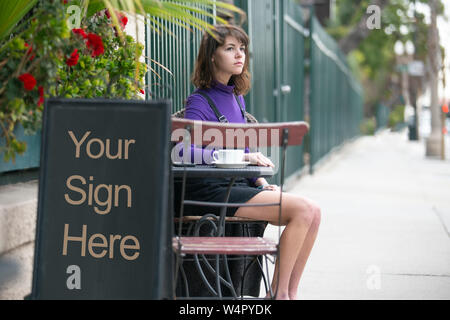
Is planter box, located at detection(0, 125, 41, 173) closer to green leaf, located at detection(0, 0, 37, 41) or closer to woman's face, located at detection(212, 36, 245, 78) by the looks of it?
green leaf, located at detection(0, 0, 37, 41)

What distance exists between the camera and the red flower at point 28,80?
9.82ft

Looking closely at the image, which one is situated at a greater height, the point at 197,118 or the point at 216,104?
the point at 216,104

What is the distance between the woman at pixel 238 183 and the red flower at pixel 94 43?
0.67 m

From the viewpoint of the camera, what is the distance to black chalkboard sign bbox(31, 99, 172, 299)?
10.5 feet

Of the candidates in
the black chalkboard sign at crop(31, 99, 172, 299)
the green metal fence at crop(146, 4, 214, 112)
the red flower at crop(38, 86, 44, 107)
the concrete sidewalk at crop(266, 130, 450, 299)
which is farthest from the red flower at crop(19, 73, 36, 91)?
the concrete sidewalk at crop(266, 130, 450, 299)

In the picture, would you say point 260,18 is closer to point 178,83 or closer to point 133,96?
point 178,83

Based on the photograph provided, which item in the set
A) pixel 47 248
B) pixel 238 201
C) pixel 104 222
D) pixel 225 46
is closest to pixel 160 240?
pixel 104 222

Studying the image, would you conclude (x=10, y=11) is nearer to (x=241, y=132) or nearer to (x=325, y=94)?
(x=241, y=132)

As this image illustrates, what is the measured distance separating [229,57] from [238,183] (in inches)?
28.7

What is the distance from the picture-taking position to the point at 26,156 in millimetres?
4199

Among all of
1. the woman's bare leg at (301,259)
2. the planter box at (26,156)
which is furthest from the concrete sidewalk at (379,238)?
the planter box at (26,156)

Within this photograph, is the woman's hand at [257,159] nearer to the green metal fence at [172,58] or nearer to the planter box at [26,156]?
the planter box at [26,156]

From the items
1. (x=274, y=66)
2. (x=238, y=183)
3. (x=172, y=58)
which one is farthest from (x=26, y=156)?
(x=274, y=66)

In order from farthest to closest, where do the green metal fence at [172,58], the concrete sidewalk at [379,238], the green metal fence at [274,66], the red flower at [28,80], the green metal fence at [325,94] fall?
the green metal fence at [325,94], the green metal fence at [274,66], the green metal fence at [172,58], the concrete sidewalk at [379,238], the red flower at [28,80]
